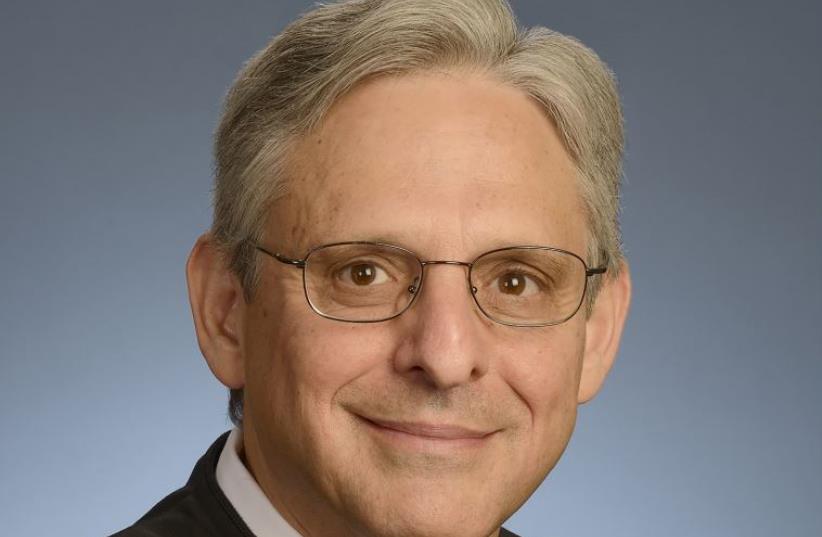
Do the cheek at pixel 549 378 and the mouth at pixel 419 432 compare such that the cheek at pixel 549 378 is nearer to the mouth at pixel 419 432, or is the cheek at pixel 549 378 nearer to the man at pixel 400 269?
the man at pixel 400 269

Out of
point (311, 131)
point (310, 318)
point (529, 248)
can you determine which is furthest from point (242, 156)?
→ point (529, 248)

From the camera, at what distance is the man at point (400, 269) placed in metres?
2.23

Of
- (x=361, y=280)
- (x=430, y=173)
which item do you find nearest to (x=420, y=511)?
(x=361, y=280)

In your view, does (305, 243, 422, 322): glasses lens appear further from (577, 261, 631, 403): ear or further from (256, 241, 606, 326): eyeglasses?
(577, 261, 631, 403): ear

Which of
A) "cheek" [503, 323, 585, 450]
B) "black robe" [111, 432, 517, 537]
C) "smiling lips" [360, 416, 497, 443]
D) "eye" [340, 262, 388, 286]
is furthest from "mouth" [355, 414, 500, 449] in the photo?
"black robe" [111, 432, 517, 537]

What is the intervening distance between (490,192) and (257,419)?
2.06ft

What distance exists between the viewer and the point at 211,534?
2.42 metres

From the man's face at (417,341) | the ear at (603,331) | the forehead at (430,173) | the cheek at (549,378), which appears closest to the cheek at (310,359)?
the man's face at (417,341)

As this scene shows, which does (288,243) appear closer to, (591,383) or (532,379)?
(532,379)

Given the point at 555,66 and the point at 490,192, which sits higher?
the point at 555,66

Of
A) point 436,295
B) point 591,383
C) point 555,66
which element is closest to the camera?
point 436,295

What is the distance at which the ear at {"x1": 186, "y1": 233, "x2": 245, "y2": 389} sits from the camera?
2.55m

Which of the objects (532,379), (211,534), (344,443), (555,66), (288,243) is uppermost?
(555,66)

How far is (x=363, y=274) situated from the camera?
2.28m
